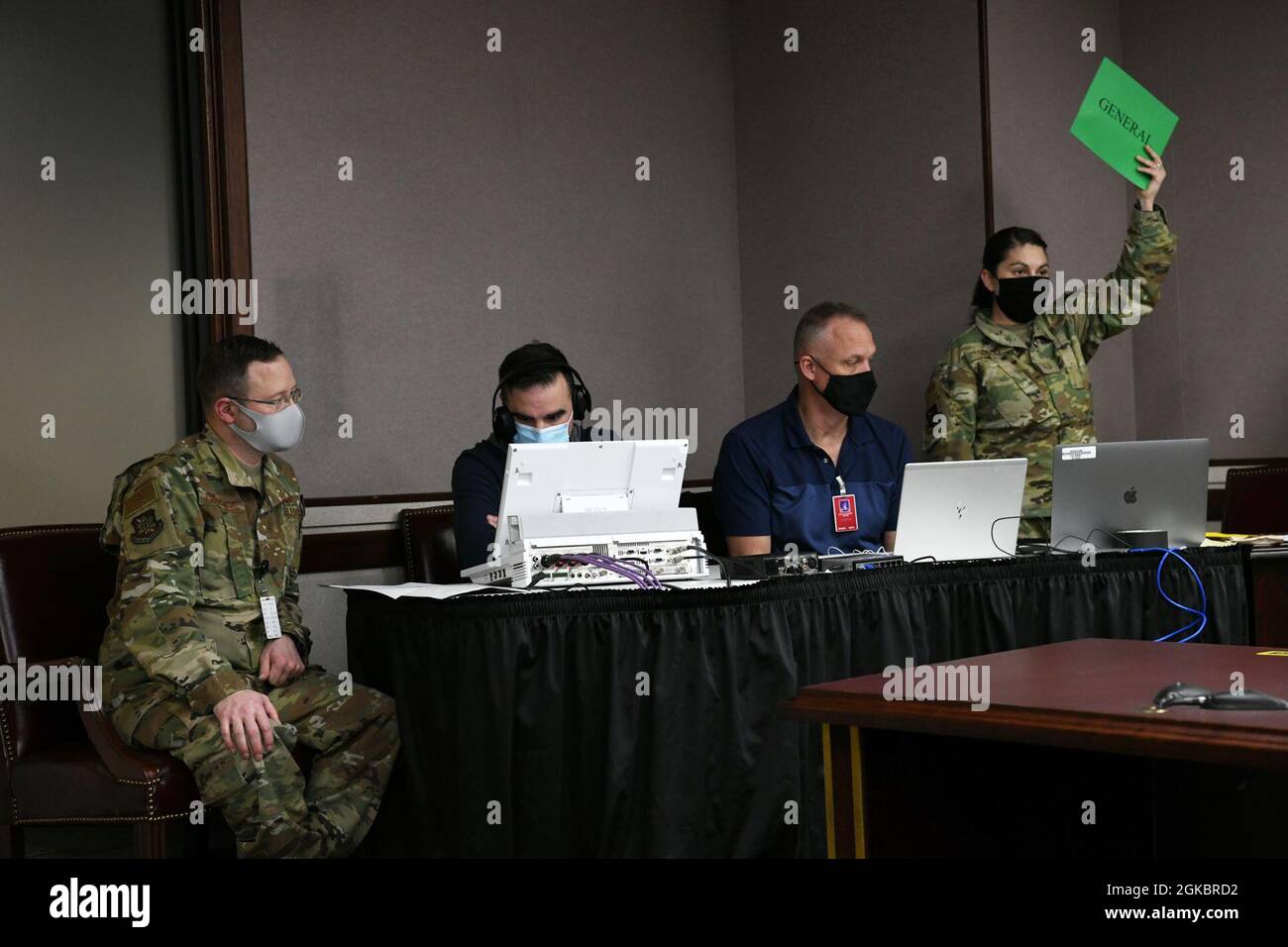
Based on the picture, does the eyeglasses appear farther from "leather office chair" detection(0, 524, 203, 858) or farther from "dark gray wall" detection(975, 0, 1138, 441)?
"dark gray wall" detection(975, 0, 1138, 441)

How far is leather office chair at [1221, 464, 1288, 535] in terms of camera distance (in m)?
4.11

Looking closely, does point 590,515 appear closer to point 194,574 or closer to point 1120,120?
point 194,574

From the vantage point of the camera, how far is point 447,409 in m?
4.23

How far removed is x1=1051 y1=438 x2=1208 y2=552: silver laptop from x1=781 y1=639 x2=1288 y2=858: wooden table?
107 centimetres

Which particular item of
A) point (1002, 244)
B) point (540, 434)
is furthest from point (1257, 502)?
point (540, 434)

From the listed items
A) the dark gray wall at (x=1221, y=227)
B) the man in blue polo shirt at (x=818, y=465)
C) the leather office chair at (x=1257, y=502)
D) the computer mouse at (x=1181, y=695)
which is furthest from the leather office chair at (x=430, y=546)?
the dark gray wall at (x=1221, y=227)

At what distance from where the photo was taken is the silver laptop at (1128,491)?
297cm

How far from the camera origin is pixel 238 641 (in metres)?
2.87

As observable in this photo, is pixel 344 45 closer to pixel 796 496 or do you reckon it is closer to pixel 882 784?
pixel 796 496

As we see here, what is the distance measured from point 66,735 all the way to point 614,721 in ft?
4.07

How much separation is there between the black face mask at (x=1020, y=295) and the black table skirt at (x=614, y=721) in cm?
158

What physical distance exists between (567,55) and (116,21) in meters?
1.46

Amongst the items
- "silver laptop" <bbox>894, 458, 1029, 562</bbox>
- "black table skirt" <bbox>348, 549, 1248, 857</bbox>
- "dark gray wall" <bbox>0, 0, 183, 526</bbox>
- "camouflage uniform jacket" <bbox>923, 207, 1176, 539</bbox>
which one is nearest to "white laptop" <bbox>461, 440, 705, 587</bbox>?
"black table skirt" <bbox>348, 549, 1248, 857</bbox>
